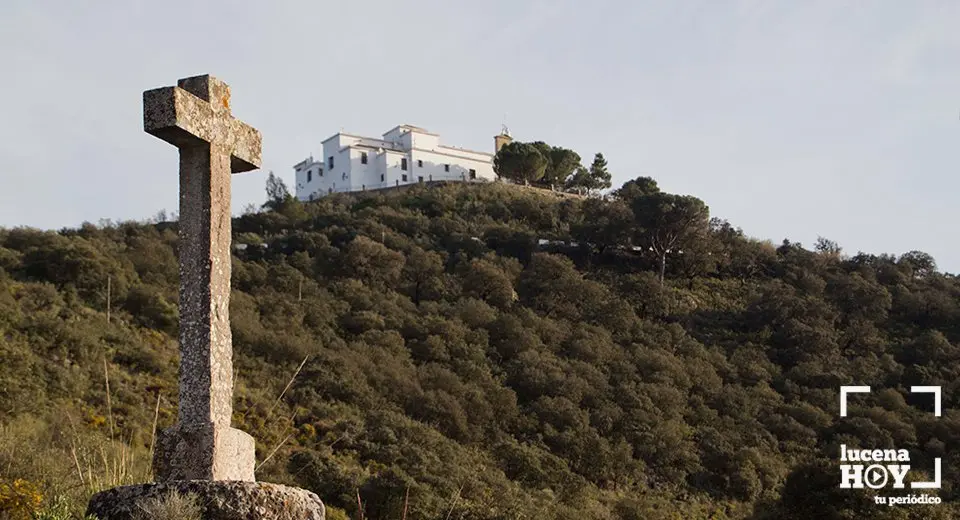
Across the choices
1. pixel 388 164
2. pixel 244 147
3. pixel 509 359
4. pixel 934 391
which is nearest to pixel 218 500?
pixel 244 147

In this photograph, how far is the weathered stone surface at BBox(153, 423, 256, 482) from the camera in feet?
17.4

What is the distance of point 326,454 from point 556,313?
1707 centimetres

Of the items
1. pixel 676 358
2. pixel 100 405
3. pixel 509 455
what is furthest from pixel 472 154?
pixel 100 405

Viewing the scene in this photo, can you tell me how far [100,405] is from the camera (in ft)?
62.0

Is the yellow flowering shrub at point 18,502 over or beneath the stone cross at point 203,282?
beneath

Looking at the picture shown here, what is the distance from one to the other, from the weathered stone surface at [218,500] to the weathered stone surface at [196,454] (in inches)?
22.3

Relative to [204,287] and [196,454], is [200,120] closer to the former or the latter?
[204,287]

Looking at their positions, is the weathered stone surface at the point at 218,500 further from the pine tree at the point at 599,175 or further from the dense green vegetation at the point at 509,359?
the pine tree at the point at 599,175

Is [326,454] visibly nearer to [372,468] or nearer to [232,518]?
[372,468]

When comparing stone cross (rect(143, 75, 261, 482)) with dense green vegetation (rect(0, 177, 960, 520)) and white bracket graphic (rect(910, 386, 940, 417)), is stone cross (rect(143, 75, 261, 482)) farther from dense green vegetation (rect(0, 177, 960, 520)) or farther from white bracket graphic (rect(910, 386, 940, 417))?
white bracket graphic (rect(910, 386, 940, 417))

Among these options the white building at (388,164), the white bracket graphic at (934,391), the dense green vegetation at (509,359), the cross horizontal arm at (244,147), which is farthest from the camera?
the white building at (388,164)

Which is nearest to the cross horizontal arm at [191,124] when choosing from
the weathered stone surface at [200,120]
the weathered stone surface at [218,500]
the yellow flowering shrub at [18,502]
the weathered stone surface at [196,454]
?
the weathered stone surface at [200,120]

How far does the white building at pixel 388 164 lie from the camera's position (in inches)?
2464

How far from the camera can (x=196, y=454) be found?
211 inches
